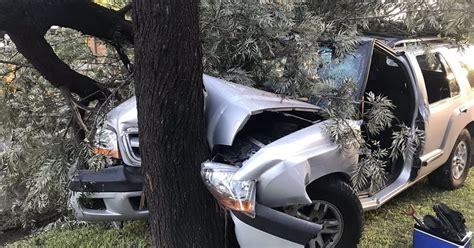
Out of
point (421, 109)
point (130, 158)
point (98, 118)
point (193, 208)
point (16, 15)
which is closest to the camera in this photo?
point (193, 208)

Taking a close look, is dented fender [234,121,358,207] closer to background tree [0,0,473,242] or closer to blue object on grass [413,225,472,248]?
background tree [0,0,473,242]

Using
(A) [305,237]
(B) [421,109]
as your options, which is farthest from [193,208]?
(B) [421,109]

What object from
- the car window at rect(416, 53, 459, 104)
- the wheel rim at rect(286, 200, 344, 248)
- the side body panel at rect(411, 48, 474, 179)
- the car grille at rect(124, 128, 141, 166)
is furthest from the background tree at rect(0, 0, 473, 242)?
the wheel rim at rect(286, 200, 344, 248)

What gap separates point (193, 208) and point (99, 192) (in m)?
0.87

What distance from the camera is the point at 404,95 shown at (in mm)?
4641

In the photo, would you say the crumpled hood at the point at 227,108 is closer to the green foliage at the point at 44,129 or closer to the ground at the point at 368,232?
the green foliage at the point at 44,129

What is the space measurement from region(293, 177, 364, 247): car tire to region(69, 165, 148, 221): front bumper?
1.19m

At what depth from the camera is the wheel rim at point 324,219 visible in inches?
127

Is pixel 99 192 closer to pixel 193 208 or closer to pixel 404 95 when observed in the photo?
pixel 193 208

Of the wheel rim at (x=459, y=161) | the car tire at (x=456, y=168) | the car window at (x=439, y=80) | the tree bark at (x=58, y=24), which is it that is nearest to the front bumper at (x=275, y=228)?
the tree bark at (x=58, y=24)

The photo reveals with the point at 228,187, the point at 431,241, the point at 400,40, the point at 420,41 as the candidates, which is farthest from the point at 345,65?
the point at 228,187

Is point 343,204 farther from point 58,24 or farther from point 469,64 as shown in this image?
point 469,64

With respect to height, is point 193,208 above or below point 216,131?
below

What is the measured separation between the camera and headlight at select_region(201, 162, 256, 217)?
2703mm
